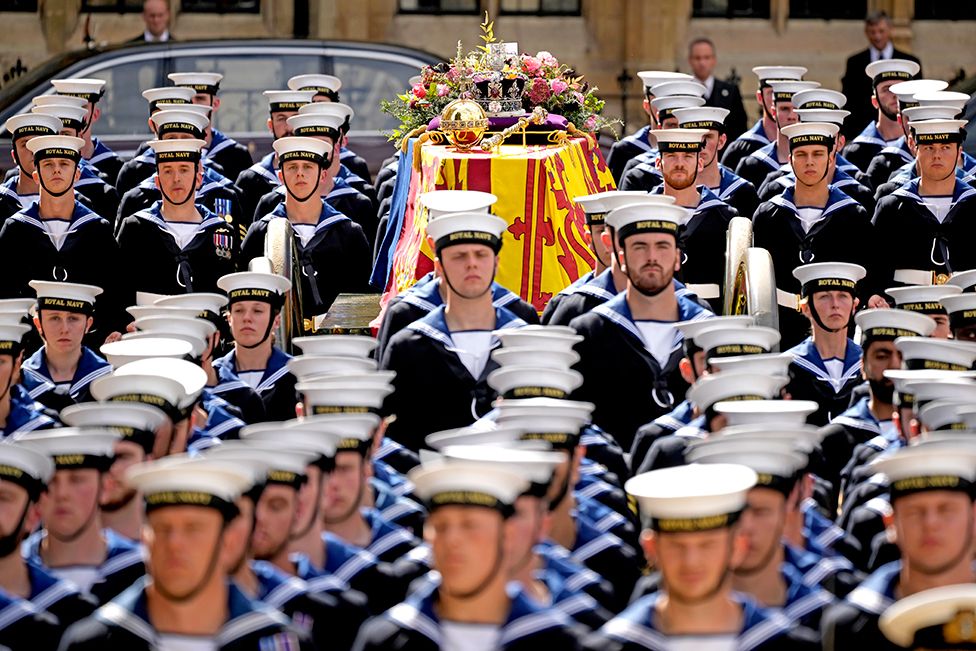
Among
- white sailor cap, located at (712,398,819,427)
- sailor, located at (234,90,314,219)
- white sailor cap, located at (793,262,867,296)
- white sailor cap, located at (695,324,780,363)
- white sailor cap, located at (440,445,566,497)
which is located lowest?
white sailor cap, located at (440,445,566,497)

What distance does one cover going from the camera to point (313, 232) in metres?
13.1

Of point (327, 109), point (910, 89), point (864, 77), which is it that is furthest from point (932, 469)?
point (864, 77)

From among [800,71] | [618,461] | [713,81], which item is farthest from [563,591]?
[713,81]

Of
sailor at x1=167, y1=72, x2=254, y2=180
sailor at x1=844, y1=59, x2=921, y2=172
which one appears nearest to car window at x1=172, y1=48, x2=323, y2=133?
sailor at x1=167, y1=72, x2=254, y2=180

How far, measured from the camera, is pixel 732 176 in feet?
44.8

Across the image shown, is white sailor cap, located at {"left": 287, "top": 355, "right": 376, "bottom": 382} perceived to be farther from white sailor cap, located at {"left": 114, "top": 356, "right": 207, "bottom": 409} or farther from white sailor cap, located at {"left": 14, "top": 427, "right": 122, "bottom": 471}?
white sailor cap, located at {"left": 14, "top": 427, "right": 122, "bottom": 471}

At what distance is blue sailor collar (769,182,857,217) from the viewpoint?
504 inches

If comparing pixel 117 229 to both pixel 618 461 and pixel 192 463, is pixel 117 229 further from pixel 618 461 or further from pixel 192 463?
pixel 192 463

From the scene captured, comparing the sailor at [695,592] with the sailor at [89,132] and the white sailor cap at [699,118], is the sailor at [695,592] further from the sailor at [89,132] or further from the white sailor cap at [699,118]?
the sailor at [89,132]

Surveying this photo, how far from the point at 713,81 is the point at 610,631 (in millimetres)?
10854

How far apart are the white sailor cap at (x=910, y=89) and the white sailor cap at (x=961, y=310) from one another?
4111mm

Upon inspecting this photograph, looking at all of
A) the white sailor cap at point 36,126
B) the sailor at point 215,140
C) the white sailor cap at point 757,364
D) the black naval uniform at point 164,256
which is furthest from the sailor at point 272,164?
the white sailor cap at point 757,364

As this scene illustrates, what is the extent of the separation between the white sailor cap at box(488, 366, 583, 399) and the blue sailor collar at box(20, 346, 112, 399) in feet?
8.31

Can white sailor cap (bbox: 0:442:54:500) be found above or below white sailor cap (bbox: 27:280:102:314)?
below
